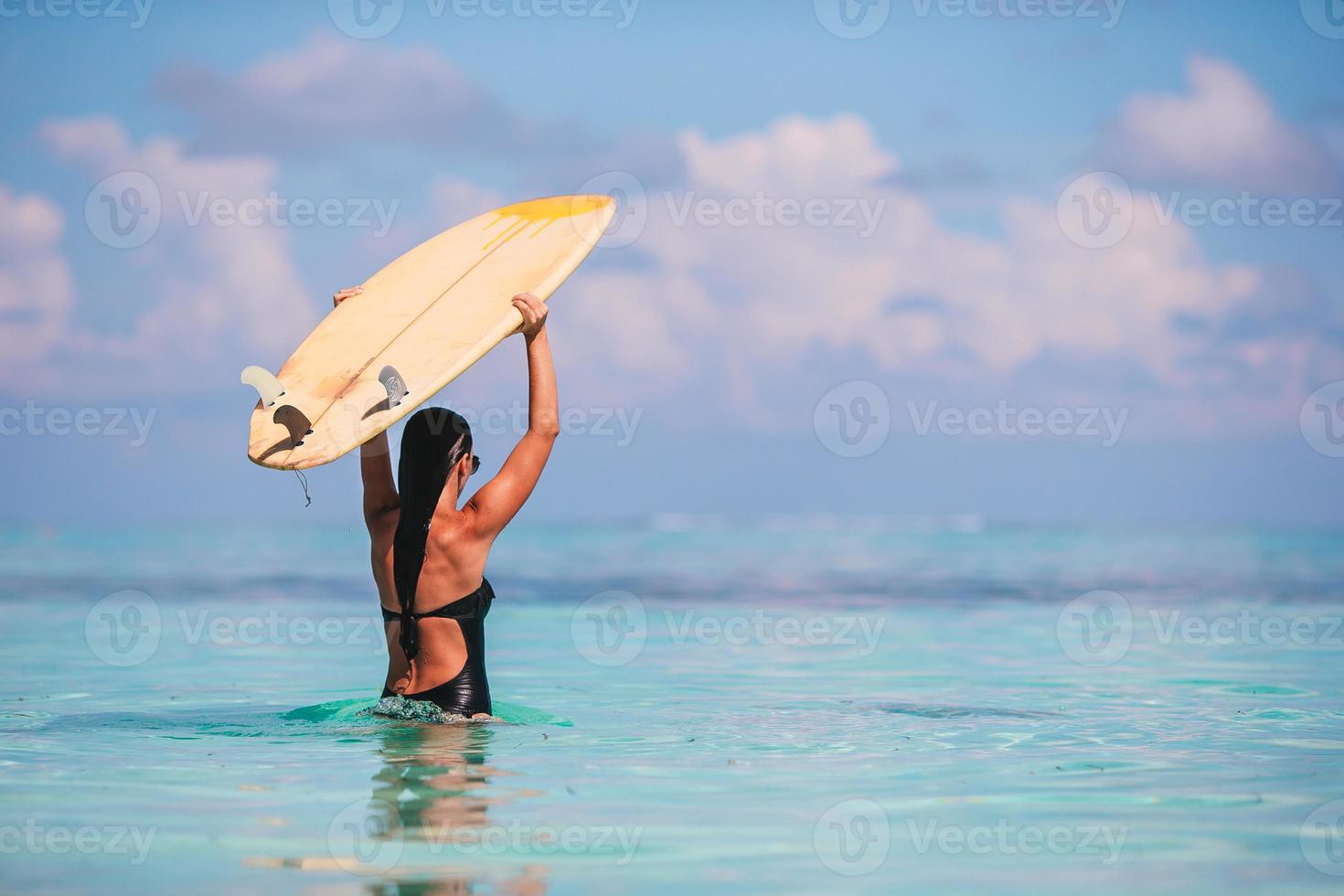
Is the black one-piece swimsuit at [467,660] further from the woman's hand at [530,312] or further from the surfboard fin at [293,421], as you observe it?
the woman's hand at [530,312]

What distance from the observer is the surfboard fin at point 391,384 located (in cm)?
537

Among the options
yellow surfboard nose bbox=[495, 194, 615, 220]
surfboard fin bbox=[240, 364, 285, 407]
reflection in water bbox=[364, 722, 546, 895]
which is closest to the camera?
reflection in water bbox=[364, 722, 546, 895]

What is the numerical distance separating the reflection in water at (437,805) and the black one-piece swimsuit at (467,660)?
4.2 inches

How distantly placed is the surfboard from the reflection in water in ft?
4.28

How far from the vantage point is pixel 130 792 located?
500cm

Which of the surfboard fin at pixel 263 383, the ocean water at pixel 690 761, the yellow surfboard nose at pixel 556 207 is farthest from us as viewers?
the yellow surfboard nose at pixel 556 207

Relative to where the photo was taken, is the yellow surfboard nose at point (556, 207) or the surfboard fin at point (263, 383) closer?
the surfboard fin at point (263, 383)

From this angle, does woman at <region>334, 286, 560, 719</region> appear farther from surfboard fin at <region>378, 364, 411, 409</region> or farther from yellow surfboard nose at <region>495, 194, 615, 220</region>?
yellow surfboard nose at <region>495, 194, 615, 220</region>

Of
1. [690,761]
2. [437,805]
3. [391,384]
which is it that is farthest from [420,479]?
[690,761]

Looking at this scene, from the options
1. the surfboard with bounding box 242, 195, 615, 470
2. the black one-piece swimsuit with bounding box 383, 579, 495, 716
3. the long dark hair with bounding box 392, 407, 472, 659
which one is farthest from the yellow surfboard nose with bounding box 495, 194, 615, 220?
the black one-piece swimsuit with bounding box 383, 579, 495, 716

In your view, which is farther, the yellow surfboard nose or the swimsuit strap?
the yellow surfboard nose

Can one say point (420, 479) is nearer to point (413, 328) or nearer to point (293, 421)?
point (293, 421)

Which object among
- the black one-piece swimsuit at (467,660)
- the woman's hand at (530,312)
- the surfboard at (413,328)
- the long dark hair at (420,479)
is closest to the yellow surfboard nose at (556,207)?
the surfboard at (413,328)

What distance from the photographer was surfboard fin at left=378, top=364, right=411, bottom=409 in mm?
5371
